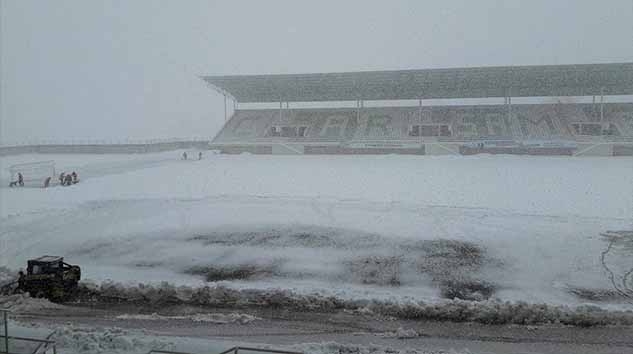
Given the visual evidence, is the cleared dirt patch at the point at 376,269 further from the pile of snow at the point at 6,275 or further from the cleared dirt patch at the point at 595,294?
the pile of snow at the point at 6,275

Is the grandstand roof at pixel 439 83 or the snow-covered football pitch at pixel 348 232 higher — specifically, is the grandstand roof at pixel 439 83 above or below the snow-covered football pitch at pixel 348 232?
above

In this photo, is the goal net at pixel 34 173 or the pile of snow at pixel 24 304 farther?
the goal net at pixel 34 173

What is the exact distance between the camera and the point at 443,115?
167ft

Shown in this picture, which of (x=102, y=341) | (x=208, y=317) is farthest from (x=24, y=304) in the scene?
(x=208, y=317)

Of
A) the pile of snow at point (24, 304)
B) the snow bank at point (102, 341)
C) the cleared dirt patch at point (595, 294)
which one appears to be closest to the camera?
the snow bank at point (102, 341)

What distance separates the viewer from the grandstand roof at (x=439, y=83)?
40.8 m

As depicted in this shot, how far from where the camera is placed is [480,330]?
26.3ft

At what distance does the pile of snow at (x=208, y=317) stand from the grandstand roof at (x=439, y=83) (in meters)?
37.4

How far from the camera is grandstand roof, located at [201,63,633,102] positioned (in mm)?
40844

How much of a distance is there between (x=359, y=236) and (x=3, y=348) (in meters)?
10.1

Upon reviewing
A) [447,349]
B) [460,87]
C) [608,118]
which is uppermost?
[460,87]

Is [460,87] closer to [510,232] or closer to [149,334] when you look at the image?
[510,232]

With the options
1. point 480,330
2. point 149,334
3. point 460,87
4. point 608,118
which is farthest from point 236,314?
point 608,118

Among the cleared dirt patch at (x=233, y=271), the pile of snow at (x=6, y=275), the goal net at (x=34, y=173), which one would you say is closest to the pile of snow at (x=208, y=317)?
the cleared dirt patch at (x=233, y=271)
